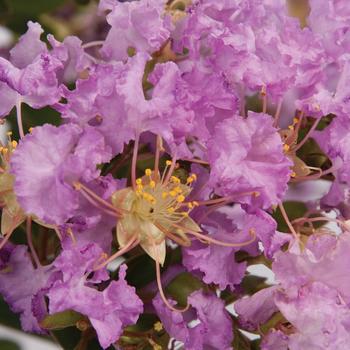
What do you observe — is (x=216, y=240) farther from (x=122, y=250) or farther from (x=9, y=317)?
(x=9, y=317)

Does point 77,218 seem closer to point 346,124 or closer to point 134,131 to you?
point 134,131

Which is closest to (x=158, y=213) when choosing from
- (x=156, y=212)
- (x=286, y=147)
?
(x=156, y=212)

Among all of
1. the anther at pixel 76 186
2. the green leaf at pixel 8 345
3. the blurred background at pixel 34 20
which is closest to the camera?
the anther at pixel 76 186

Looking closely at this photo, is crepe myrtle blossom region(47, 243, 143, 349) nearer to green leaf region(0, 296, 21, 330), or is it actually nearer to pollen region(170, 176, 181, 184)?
pollen region(170, 176, 181, 184)

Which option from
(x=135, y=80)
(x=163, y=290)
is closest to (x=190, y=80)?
(x=135, y=80)

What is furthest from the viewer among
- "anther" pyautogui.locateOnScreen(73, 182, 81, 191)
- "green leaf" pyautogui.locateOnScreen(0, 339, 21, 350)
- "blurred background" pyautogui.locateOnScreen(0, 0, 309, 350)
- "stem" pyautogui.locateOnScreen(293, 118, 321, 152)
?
"green leaf" pyautogui.locateOnScreen(0, 339, 21, 350)

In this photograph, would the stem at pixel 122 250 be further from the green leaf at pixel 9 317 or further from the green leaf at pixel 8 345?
the green leaf at pixel 8 345

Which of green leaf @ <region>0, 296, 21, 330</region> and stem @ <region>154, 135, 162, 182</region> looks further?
green leaf @ <region>0, 296, 21, 330</region>

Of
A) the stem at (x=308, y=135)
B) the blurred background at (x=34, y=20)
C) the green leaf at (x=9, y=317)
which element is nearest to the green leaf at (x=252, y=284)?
the blurred background at (x=34, y=20)

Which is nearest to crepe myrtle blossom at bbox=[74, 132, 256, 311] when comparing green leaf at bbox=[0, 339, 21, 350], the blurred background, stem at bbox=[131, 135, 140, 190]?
stem at bbox=[131, 135, 140, 190]
